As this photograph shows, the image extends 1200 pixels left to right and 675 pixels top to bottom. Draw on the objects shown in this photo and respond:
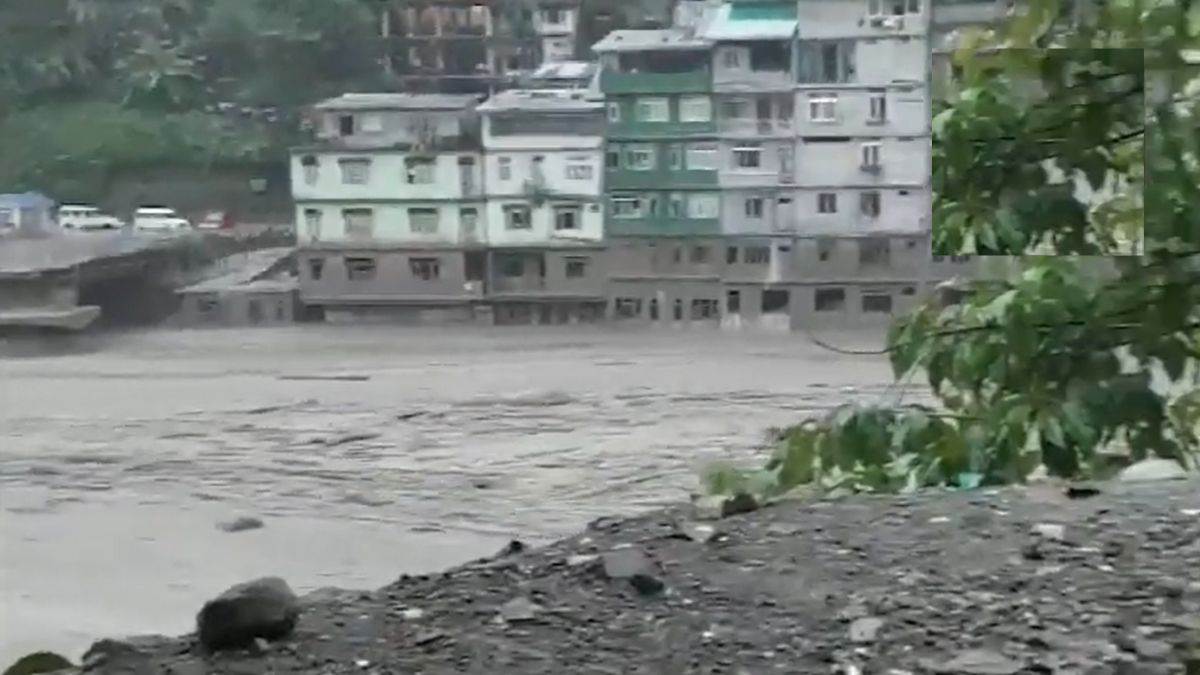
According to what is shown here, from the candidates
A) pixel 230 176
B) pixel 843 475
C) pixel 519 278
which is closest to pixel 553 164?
pixel 519 278

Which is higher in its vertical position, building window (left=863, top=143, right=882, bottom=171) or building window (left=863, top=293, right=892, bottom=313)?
building window (left=863, top=143, right=882, bottom=171)

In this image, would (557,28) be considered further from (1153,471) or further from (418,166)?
(1153,471)

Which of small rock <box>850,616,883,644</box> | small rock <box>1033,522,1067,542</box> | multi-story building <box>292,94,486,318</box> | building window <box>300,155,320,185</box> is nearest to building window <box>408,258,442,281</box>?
multi-story building <box>292,94,486,318</box>

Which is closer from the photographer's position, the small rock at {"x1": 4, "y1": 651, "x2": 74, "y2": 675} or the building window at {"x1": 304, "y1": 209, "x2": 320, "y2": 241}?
the small rock at {"x1": 4, "y1": 651, "x2": 74, "y2": 675}

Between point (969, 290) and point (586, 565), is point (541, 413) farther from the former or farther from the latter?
point (969, 290)

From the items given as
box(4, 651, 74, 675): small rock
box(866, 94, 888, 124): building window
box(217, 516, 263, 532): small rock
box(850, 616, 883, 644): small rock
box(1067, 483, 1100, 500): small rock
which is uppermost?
box(866, 94, 888, 124): building window

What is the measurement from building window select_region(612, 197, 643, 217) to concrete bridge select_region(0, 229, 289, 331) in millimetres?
293

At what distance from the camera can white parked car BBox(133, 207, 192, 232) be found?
1.12m

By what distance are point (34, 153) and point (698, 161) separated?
Answer: 0.49 meters

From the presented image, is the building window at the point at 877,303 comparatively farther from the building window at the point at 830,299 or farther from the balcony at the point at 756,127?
the balcony at the point at 756,127

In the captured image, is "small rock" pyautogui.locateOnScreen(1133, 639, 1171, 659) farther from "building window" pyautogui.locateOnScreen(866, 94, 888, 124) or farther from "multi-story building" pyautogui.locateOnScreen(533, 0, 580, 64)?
"multi-story building" pyautogui.locateOnScreen(533, 0, 580, 64)

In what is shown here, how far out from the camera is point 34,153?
1.12 meters

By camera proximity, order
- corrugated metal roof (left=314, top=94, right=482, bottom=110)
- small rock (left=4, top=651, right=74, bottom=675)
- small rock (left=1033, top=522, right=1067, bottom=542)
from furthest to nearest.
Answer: small rock (left=1033, top=522, right=1067, bottom=542) → corrugated metal roof (left=314, top=94, right=482, bottom=110) → small rock (left=4, top=651, right=74, bottom=675)

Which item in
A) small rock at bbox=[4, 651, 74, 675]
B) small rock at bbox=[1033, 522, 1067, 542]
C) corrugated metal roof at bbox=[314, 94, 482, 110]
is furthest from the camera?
small rock at bbox=[1033, 522, 1067, 542]
